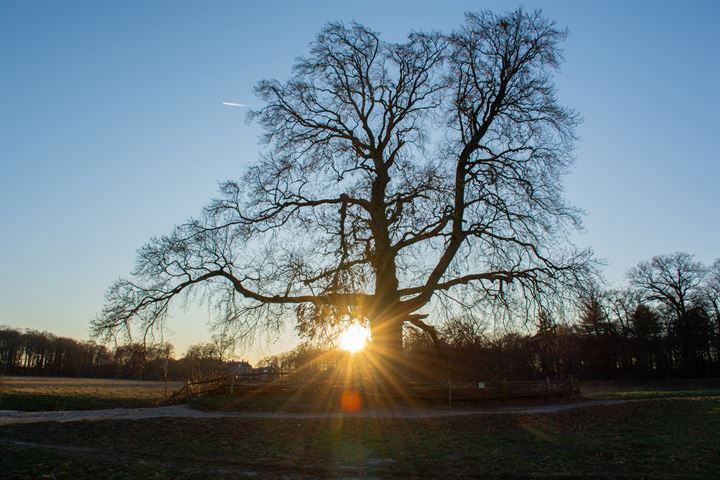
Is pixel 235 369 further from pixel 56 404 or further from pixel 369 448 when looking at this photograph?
pixel 369 448

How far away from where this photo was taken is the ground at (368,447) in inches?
410

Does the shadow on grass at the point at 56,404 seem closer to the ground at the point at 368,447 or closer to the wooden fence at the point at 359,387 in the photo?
the wooden fence at the point at 359,387

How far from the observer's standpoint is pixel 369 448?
13.4 metres

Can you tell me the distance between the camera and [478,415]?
63.9 ft

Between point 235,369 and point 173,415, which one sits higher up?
point 235,369

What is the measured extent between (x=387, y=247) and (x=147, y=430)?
→ 11675 mm

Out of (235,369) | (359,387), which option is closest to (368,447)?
(359,387)

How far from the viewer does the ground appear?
10.4 meters

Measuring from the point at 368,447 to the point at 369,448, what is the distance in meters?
0.15

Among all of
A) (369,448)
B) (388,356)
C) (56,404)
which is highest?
(388,356)

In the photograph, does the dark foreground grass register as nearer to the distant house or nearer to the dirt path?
the dirt path

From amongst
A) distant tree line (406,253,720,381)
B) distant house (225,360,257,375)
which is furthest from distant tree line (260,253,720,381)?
distant house (225,360,257,375)

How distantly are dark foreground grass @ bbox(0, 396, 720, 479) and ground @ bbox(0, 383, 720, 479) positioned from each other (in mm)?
28

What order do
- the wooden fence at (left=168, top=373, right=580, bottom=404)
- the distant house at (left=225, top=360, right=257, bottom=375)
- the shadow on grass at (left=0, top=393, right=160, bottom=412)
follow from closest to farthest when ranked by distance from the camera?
1. the shadow on grass at (left=0, top=393, right=160, bottom=412)
2. the wooden fence at (left=168, top=373, right=580, bottom=404)
3. the distant house at (left=225, top=360, right=257, bottom=375)
